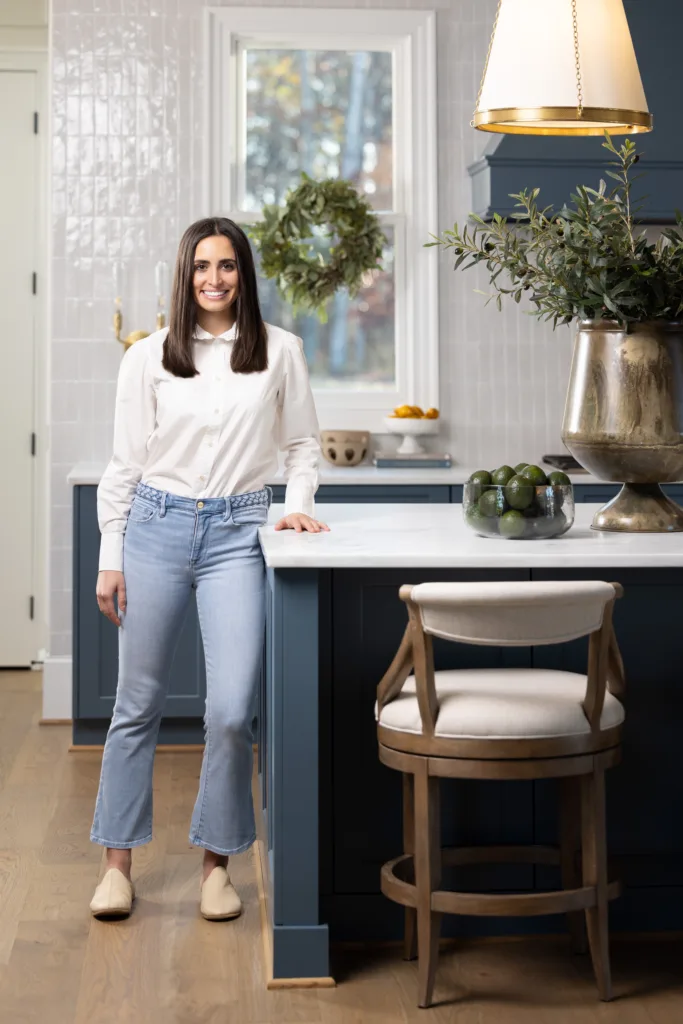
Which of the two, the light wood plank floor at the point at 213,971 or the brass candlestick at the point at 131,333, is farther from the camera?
the brass candlestick at the point at 131,333

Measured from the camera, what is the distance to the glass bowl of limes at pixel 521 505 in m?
2.74

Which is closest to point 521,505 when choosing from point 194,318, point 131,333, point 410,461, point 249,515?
point 249,515

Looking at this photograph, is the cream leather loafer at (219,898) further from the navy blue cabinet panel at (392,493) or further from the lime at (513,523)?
the navy blue cabinet panel at (392,493)

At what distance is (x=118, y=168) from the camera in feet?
16.8

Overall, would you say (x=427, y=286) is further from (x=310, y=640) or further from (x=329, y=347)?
(x=310, y=640)

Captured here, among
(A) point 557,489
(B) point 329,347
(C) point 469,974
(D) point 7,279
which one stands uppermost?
(D) point 7,279

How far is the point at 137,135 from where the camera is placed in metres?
5.11

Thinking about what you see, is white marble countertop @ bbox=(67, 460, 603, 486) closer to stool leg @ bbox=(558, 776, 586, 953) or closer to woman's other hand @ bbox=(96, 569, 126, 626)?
woman's other hand @ bbox=(96, 569, 126, 626)

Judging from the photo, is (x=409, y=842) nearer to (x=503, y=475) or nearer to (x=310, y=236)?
(x=503, y=475)

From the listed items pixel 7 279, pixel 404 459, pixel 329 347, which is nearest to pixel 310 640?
pixel 404 459

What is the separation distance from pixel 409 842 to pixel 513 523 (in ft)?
2.29

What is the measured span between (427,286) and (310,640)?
2.95 metres

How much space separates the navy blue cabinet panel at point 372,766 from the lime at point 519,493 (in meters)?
0.28

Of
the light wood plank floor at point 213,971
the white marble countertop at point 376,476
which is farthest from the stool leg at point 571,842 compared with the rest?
the white marble countertop at point 376,476
